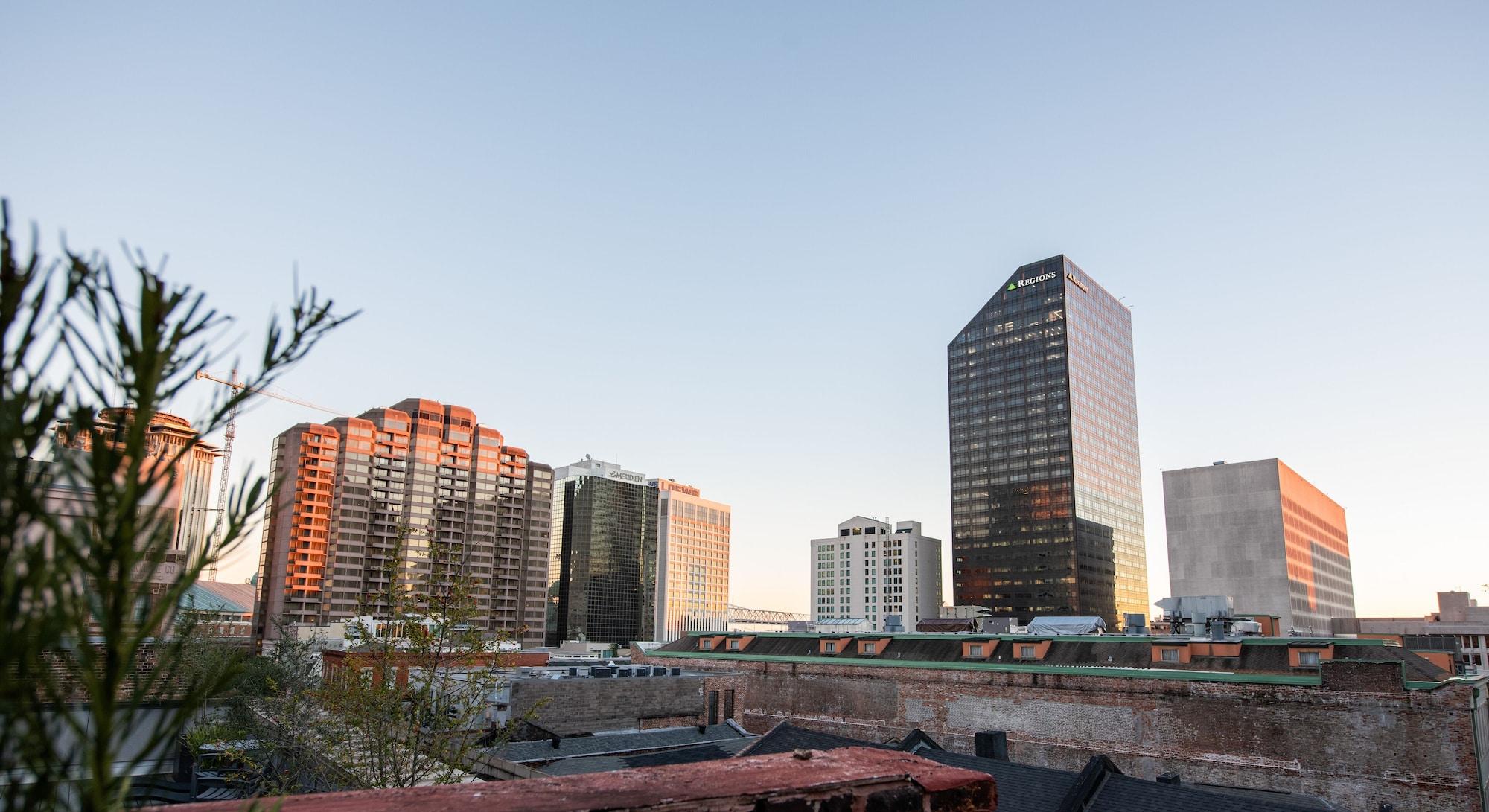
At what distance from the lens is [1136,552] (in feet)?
591

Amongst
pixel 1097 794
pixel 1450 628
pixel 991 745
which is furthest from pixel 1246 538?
pixel 1097 794

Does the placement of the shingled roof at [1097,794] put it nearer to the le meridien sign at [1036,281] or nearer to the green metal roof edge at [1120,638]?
the green metal roof edge at [1120,638]

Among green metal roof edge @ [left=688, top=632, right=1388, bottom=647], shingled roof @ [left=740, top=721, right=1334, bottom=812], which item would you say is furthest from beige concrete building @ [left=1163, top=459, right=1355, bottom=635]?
shingled roof @ [left=740, top=721, right=1334, bottom=812]

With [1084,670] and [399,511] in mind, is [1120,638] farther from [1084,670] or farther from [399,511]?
[399,511]

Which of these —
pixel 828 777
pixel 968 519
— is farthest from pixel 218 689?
pixel 968 519

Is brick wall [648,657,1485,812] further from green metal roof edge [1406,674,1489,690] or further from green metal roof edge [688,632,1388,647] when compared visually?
green metal roof edge [688,632,1388,647]

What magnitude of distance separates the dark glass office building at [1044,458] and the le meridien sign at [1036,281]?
250 millimetres

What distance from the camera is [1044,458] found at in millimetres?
162375

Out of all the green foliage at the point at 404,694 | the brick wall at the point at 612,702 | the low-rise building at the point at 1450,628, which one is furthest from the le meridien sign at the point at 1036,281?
the green foliage at the point at 404,694

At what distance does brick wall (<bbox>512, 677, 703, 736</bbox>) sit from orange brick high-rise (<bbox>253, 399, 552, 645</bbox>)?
3209 inches

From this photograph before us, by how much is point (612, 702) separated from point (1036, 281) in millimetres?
151986

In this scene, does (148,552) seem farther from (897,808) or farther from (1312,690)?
(1312,690)

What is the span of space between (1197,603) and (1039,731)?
16359 millimetres

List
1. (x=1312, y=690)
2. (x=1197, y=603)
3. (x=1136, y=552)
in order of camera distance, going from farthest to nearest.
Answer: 1. (x=1136, y=552)
2. (x=1197, y=603)
3. (x=1312, y=690)
